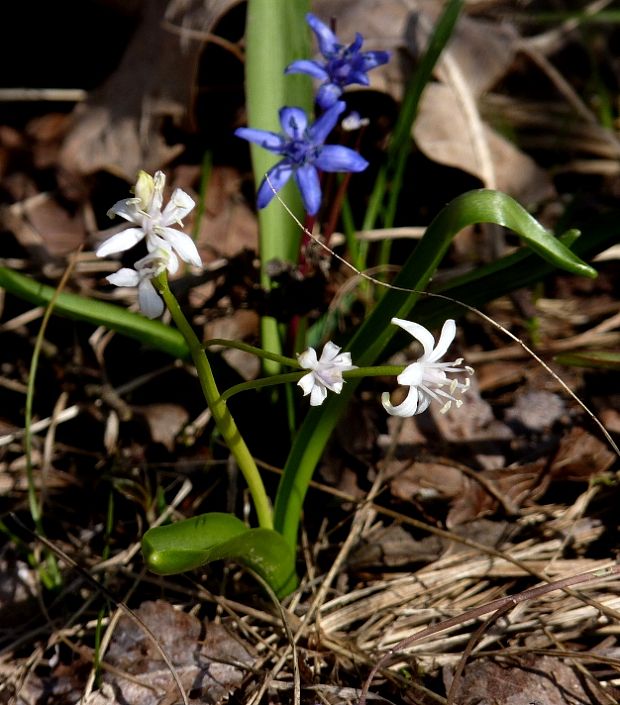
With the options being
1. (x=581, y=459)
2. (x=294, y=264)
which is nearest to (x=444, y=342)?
(x=294, y=264)

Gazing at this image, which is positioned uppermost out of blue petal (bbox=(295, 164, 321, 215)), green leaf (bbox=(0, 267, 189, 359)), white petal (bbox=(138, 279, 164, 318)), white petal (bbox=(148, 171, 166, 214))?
white petal (bbox=(148, 171, 166, 214))

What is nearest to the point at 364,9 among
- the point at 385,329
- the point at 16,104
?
the point at 16,104

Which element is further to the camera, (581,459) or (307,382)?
(581,459)

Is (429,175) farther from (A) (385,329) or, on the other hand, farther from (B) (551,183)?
(A) (385,329)

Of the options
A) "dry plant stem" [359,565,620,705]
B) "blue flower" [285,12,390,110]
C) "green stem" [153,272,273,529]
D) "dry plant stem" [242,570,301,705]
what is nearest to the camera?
"green stem" [153,272,273,529]

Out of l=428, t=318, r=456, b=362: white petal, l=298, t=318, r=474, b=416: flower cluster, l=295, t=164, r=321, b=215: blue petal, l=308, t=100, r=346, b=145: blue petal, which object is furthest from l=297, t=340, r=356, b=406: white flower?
l=308, t=100, r=346, b=145: blue petal

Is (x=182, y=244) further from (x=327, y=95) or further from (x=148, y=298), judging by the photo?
(x=327, y=95)

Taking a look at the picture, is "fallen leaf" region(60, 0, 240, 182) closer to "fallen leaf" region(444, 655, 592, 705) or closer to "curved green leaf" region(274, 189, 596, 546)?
"curved green leaf" region(274, 189, 596, 546)
